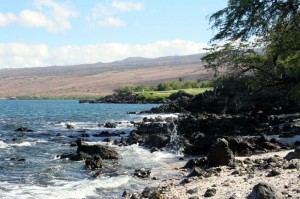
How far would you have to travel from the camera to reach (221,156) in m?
23.0

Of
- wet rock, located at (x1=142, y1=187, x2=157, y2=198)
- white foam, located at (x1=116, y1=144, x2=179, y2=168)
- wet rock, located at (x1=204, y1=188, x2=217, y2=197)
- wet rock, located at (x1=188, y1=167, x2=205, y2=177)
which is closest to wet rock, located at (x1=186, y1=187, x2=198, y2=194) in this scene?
wet rock, located at (x1=204, y1=188, x2=217, y2=197)

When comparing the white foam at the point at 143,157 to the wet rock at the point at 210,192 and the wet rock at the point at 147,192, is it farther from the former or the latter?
the wet rock at the point at 210,192

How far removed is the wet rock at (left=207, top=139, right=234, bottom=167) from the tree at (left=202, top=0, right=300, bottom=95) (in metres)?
11.2

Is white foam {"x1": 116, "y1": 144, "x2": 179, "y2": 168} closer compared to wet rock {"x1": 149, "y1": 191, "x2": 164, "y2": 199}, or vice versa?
wet rock {"x1": 149, "y1": 191, "x2": 164, "y2": 199}

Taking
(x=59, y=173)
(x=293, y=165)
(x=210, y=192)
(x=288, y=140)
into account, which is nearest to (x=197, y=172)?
(x=293, y=165)

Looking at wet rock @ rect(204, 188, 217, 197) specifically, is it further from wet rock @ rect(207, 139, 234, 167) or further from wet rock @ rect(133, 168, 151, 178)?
wet rock @ rect(133, 168, 151, 178)

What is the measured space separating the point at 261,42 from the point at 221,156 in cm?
1596

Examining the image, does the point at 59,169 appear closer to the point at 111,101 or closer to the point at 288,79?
the point at 288,79

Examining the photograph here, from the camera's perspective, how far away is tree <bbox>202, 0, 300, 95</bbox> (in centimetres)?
3300

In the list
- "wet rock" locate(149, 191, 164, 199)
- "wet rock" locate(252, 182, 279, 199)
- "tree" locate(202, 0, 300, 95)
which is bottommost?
"wet rock" locate(149, 191, 164, 199)

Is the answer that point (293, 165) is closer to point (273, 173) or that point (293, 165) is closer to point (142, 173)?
point (273, 173)

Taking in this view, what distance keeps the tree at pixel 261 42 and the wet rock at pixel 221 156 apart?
36.7 feet

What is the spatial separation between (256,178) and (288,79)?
1860 centimetres

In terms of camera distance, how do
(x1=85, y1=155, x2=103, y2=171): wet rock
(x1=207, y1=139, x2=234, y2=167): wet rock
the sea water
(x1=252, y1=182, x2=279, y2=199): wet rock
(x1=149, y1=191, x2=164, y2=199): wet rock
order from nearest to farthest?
(x1=252, y1=182, x2=279, y2=199): wet rock
(x1=149, y1=191, x2=164, y2=199): wet rock
the sea water
(x1=207, y1=139, x2=234, y2=167): wet rock
(x1=85, y1=155, x2=103, y2=171): wet rock
